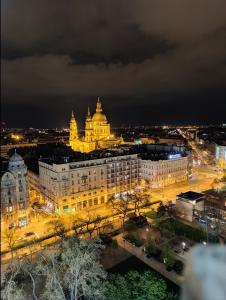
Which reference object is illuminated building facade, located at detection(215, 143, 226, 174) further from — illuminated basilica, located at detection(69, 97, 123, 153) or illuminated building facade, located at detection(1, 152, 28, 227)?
illuminated building facade, located at detection(1, 152, 28, 227)

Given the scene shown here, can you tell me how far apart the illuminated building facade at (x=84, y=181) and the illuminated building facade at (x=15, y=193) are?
559 cm

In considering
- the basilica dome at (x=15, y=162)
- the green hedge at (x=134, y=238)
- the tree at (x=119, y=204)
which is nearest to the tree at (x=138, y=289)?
the green hedge at (x=134, y=238)

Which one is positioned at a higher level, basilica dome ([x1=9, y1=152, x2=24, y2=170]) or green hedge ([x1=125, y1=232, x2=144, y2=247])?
basilica dome ([x1=9, y1=152, x2=24, y2=170])

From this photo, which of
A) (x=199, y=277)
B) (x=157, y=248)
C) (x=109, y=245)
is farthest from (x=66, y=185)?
(x=199, y=277)

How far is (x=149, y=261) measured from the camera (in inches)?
880

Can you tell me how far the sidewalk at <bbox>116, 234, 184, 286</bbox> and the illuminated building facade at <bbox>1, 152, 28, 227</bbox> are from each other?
10.8 m

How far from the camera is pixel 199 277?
2291 millimetres

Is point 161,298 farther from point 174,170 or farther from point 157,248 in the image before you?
point 174,170

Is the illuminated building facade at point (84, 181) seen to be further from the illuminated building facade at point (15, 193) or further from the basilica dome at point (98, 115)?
the basilica dome at point (98, 115)

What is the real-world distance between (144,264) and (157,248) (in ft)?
7.92

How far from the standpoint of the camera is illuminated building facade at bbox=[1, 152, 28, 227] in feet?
77.8

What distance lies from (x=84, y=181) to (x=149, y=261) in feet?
55.4

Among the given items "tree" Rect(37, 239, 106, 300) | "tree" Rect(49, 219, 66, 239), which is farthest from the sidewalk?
"tree" Rect(37, 239, 106, 300)

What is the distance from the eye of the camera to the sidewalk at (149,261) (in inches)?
782
